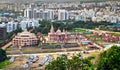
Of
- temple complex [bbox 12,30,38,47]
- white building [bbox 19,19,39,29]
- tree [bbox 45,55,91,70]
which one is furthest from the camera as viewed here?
white building [bbox 19,19,39,29]

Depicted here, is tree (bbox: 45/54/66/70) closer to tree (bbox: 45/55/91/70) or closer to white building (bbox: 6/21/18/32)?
tree (bbox: 45/55/91/70)

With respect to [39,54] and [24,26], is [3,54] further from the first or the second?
[24,26]

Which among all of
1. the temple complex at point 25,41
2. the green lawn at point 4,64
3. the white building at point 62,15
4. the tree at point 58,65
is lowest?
the white building at point 62,15

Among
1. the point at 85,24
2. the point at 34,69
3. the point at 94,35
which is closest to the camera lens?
the point at 34,69

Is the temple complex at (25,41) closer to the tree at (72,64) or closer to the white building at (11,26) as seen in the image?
the white building at (11,26)

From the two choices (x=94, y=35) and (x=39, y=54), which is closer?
(x=39, y=54)

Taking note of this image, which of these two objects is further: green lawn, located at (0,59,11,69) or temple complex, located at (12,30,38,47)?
temple complex, located at (12,30,38,47)

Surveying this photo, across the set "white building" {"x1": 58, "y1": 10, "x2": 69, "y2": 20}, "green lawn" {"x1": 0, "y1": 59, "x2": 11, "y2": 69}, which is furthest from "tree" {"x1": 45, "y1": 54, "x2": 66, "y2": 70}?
"white building" {"x1": 58, "y1": 10, "x2": 69, "y2": 20}

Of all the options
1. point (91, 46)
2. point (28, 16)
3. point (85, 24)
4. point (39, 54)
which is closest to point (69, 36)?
point (91, 46)

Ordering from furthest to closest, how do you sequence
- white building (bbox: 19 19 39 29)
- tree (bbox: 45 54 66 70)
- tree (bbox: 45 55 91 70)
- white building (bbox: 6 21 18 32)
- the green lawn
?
1. white building (bbox: 19 19 39 29)
2. white building (bbox: 6 21 18 32)
3. the green lawn
4. tree (bbox: 45 54 66 70)
5. tree (bbox: 45 55 91 70)

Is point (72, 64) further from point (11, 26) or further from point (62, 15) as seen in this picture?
point (62, 15)

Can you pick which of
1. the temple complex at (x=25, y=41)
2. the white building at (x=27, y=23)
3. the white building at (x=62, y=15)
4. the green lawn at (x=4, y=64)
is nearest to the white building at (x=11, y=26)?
the white building at (x=27, y=23)
